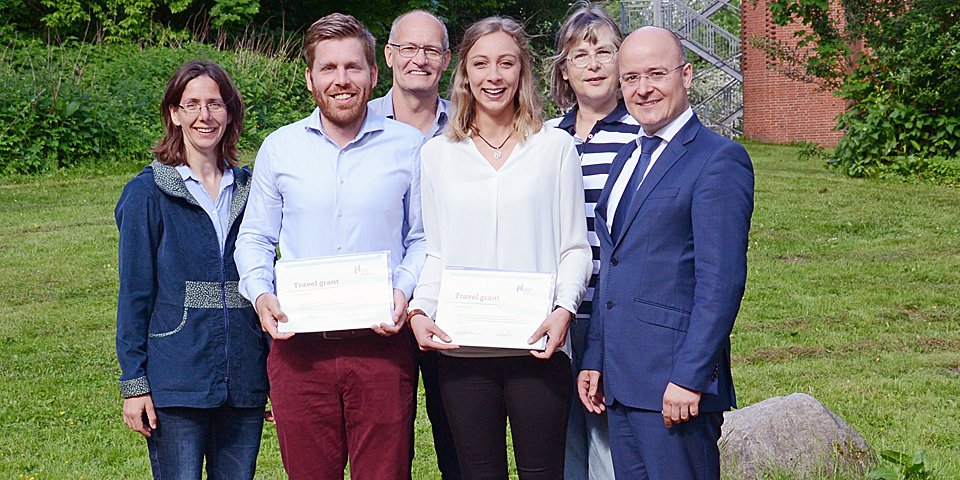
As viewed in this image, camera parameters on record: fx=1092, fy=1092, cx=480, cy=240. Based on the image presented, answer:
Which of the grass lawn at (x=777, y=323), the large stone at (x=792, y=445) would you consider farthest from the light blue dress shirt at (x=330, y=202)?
the grass lawn at (x=777, y=323)

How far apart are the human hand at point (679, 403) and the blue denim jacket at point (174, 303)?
1.44m

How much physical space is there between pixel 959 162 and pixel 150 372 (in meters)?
14.8

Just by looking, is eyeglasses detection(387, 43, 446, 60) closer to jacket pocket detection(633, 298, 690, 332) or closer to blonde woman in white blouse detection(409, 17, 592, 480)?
blonde woman in white blouse detection(409, 17, 592, 480)

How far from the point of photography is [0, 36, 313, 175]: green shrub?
51.6 feet

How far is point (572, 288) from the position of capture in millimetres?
3434

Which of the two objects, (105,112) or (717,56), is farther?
(717,56)

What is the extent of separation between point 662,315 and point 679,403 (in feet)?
0.88

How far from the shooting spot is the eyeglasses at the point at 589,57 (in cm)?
380

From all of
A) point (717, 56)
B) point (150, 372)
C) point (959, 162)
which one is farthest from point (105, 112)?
point (717, 56)

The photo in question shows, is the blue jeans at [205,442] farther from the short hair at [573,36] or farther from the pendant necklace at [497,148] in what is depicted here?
the short hair at [573,36]

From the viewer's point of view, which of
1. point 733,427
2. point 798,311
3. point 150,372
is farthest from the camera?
point 798,311

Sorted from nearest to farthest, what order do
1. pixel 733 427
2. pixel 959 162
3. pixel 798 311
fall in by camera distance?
pixel 733 427 → pixel 798 311 → pixel 959 162

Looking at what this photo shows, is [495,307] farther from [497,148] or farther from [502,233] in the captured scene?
[497,148]

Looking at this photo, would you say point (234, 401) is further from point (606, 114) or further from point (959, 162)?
point (959, 162)
